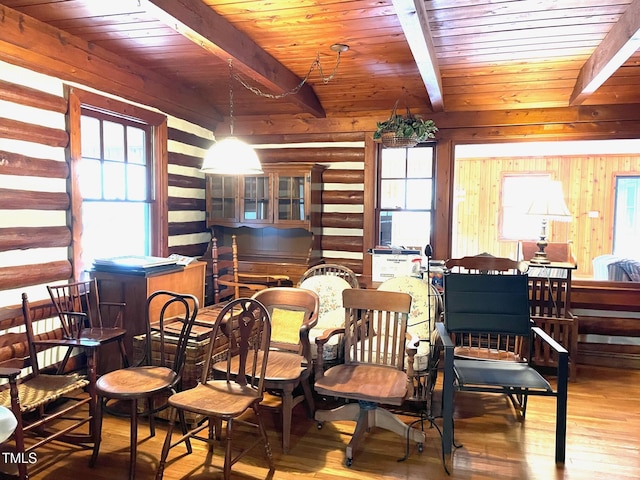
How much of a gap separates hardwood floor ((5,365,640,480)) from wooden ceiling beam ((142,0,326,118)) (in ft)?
8.30

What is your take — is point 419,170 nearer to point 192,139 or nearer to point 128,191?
point 192,139

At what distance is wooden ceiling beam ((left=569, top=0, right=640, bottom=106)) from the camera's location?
112 inches

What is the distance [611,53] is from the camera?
3.22m

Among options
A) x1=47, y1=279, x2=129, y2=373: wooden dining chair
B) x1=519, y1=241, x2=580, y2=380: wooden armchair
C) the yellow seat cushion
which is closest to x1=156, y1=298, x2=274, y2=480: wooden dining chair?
the yellow seat cushion

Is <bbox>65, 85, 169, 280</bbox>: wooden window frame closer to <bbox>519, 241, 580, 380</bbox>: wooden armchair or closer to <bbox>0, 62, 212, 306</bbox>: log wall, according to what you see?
<bbox>0, 62, 212, 306</bbox>: log wall

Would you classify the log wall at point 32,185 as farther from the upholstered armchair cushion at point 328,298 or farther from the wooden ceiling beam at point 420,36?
the wooden ceiling beam at point 420,36

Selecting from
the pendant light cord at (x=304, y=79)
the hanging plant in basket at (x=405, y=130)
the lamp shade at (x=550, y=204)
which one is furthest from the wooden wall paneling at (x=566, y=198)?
the pendant light cord at (x=304, y=79)

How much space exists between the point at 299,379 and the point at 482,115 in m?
3.28

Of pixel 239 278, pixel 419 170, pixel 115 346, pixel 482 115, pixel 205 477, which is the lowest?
pixel 205 477

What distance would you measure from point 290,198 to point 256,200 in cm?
36

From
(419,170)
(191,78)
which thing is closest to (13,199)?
(191,78)

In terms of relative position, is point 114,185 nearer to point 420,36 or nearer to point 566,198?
point 420,36

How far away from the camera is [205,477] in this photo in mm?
2604

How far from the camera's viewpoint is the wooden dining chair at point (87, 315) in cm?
320
